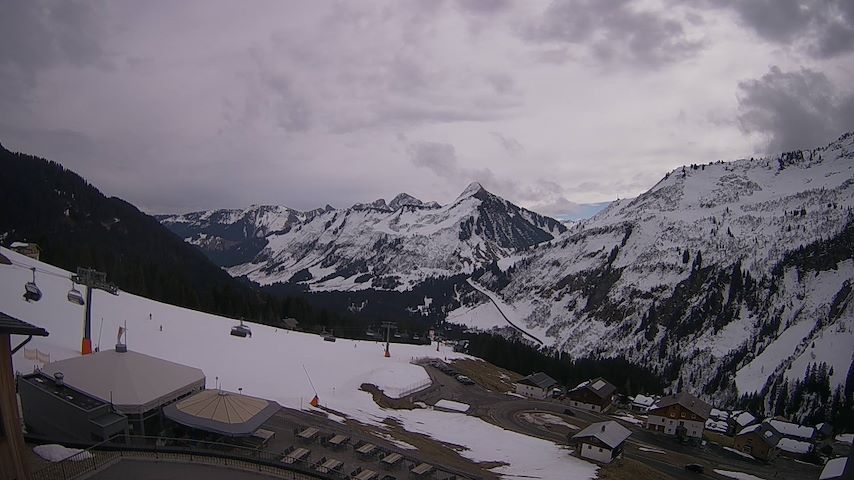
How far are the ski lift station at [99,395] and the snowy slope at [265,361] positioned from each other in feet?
24.4

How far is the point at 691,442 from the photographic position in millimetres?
61969

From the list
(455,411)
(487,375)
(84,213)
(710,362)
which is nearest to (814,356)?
(710,362)

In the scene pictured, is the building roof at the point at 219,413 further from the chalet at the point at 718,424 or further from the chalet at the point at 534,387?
the chalet at the point at 718,424

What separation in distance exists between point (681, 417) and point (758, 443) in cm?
923

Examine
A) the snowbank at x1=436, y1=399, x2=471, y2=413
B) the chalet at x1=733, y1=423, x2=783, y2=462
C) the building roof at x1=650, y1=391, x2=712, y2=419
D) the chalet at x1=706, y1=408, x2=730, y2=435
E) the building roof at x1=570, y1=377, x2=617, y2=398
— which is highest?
the building roof at x1=650, y1=391, x2=712, y2=419

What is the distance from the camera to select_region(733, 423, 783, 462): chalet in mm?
60750

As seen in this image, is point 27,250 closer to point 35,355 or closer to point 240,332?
point 240,332

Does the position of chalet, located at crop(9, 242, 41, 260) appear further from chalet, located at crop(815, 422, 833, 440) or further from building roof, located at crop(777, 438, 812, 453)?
chalet, located at crop(815, 422, 833, 440)

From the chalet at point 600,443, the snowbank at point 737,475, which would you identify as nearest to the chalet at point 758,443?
the snowbank at point 737,475

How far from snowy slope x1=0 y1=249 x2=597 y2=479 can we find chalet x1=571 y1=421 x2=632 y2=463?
1.66 m

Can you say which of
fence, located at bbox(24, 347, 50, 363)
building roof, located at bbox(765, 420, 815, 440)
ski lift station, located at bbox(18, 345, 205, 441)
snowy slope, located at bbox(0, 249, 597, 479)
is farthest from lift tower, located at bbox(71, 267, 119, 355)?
building roof, located at bbox(765, 420, 815, 440)

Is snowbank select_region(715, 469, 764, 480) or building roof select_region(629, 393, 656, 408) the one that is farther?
building roof select_region(629, 393, 656, 408)

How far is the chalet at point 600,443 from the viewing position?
41438mm

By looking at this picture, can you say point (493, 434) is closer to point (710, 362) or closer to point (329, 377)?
point (329, 377)
